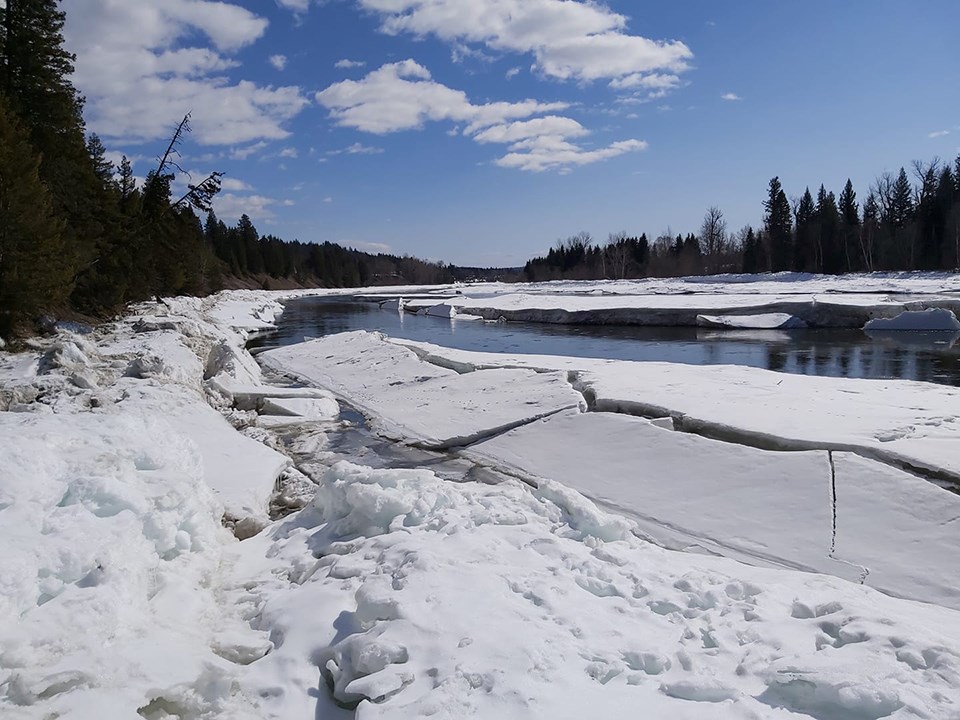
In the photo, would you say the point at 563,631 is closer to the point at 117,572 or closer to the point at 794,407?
the point at 117,572

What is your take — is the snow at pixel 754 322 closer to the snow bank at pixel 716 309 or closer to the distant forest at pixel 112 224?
the snow bank at pixel 716 309

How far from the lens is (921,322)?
65.1ft

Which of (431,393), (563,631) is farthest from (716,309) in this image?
(563,631)

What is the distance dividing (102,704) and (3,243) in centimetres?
1327

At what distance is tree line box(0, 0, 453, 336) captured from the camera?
12.5 m

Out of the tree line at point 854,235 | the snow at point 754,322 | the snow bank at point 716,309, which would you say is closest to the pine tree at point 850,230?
the tree line at point 854,235

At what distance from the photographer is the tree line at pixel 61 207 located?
12461mm

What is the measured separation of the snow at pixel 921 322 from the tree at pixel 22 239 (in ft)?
80.5

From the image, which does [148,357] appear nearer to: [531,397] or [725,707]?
[531,397]

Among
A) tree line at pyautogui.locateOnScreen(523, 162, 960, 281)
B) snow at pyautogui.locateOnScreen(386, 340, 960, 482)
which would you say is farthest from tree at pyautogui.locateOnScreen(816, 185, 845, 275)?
snow at pyautogui.locateOnScreen(386, 340, 960, 482)

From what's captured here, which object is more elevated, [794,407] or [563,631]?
[794,407]

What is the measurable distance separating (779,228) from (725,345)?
157 feet

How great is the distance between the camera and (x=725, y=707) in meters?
2.71

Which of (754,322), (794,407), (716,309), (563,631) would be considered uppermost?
(716,309)
